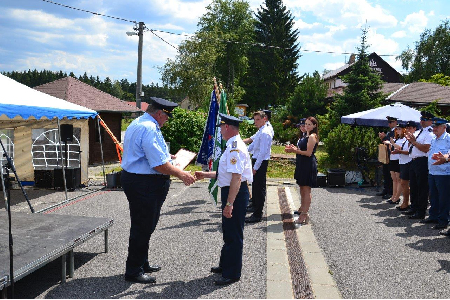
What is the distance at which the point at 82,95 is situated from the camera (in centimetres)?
1602

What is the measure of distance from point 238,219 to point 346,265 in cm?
183

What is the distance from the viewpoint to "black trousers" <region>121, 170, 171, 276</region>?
4418mm

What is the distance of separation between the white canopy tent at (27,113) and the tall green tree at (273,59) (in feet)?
124

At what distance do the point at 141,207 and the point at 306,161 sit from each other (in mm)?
3793

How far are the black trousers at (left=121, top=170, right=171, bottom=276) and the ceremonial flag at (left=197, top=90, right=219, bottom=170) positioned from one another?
165 inches

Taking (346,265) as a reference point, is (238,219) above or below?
above

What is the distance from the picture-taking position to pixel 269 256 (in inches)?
227

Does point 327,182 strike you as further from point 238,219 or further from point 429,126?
point 238,219

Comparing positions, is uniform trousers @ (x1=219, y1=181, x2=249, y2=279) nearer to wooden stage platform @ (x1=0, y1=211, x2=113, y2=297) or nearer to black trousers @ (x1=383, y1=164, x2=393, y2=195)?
wooden stage platform @ (x1=0, y1=211, x2=113, y2=297)

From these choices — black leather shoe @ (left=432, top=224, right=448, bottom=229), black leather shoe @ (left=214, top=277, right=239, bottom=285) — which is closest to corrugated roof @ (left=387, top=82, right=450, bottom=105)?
black leather shoe @ (left=432, top=224, right=448, bottom=229)

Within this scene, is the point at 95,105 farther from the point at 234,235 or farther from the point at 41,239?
the point at 234,235

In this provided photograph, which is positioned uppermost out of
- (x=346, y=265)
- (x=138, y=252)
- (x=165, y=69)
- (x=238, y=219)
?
(x=165, y=69)

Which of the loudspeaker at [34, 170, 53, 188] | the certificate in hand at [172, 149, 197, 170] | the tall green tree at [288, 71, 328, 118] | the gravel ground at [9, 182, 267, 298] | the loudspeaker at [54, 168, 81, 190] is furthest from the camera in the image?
the tall green tree at [288, 71, 328, 118]

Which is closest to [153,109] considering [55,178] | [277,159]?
[55,178]
